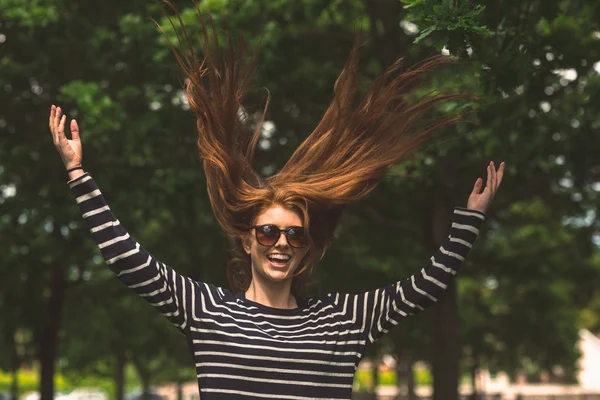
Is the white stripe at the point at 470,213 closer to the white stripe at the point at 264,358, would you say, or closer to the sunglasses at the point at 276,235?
the sunglasses at the point at 276,235

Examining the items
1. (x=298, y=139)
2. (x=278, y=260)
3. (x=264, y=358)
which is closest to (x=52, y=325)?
(x=298, y=139)

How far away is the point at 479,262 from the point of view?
17.6m

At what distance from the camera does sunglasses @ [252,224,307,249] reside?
429 centimetres

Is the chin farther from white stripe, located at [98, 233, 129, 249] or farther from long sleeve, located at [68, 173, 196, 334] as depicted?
white stripe, located at [98, 233, 129, 249]

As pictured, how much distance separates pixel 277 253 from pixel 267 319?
11.3 inches

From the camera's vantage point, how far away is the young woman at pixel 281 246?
13.1 feet

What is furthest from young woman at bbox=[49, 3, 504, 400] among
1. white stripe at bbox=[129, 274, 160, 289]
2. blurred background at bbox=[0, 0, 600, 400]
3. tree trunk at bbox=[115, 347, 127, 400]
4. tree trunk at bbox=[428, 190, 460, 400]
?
tree trunk at bbox=[115, 347, 127, 400]

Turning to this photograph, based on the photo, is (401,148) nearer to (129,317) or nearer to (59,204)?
(59,204)

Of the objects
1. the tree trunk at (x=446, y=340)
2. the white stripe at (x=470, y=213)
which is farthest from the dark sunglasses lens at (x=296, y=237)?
the tree trunk at (x=446, y=340)

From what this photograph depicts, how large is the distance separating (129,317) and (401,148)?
22.0 meters

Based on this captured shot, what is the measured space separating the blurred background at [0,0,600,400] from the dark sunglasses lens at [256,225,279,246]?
154cm

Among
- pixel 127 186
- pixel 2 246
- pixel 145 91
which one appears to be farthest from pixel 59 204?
pixel 2 246

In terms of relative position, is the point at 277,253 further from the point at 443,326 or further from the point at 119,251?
the point at 443,326

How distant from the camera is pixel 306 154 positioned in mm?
4512
